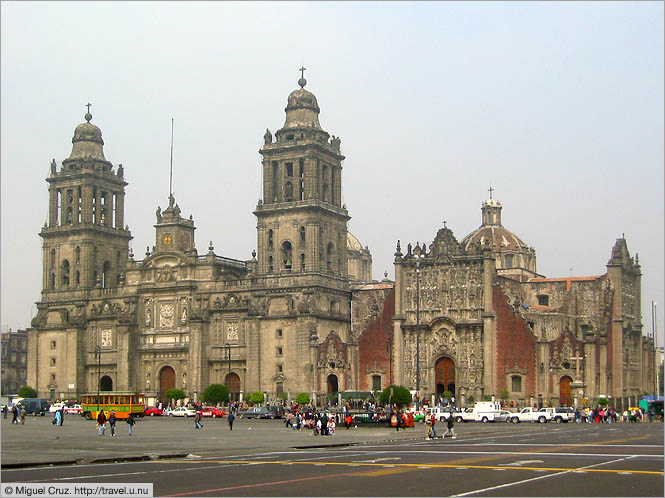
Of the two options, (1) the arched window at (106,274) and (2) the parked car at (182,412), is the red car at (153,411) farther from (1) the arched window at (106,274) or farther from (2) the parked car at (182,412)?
(1) the arched window at (106,274)

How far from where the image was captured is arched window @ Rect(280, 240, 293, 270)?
99625mm

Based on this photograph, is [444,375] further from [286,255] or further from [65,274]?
[65,274]

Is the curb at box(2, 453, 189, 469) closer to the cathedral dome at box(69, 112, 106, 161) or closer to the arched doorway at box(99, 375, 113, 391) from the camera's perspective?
the arched doorway at box(99, 375, 113, 391)

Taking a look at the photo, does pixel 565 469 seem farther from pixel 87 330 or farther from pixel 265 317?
pixel 87 330

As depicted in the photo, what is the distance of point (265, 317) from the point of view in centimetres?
9850

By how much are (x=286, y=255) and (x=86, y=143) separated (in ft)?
96.6

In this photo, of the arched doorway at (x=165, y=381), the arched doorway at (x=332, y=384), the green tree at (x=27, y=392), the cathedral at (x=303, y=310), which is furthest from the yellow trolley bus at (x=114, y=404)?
the green tree at (x=27, y=392)

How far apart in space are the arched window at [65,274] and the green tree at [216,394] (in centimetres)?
2526

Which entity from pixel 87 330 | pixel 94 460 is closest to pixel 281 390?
pixel 87 330

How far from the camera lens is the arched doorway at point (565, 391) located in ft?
293

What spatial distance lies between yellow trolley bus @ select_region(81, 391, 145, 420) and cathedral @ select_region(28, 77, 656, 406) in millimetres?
15619

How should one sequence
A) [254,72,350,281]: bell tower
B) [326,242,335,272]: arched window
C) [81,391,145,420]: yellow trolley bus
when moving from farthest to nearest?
1. [326,242,335,272]: arched window
2. [254,72,350,281]: bell tower
3. [81,391,145,420]: yellow trolley bus

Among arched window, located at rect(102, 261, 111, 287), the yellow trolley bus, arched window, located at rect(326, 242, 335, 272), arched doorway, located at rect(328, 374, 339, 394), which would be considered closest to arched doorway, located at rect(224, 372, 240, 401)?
arched doorway, located at rect(328, 374, 339, 394)

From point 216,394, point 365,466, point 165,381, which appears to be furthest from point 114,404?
point 365,466
